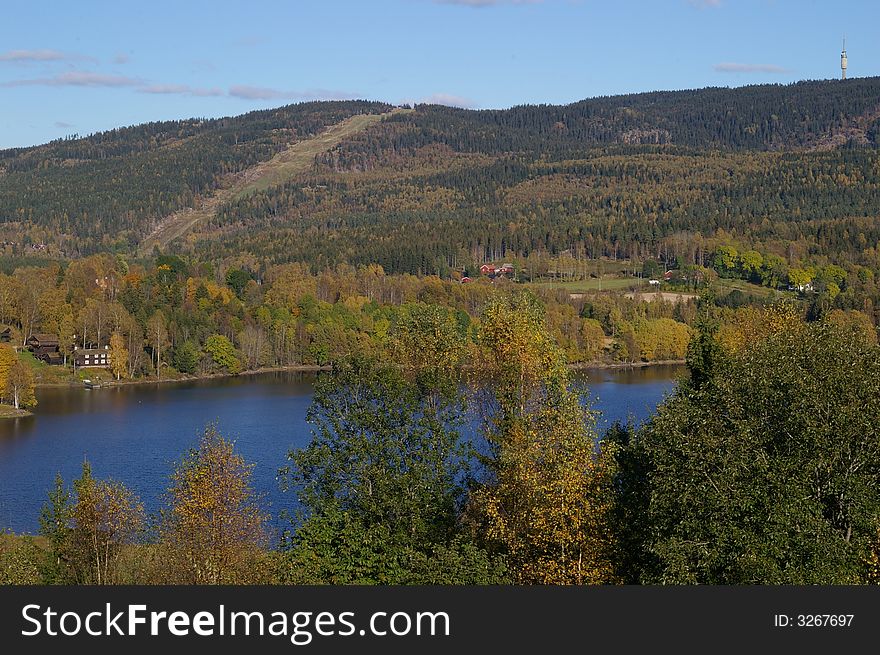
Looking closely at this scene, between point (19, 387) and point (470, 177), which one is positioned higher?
point (470, 177)

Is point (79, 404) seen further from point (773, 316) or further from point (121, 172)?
point (121, 172)

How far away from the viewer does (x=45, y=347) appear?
199 feet

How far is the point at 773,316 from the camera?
23.6 m

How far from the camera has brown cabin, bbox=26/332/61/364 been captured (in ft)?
195

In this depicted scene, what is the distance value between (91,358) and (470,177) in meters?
89.5

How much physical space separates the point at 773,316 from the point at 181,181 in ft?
435

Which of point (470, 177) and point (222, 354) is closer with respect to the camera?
point (222, 354)

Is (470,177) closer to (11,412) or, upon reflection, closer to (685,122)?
(685,122)

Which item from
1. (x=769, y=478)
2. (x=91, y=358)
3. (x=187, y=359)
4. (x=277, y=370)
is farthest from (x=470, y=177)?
(x=769, y=478)

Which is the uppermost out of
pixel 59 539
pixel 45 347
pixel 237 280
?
pixel 237 280

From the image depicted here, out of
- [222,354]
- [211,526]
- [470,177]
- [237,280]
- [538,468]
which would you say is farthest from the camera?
[470,177]

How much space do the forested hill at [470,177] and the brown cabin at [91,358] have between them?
3204 cm

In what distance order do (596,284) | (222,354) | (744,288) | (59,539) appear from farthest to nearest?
(596,284) < (744,288) < (222,354) < (59,539)

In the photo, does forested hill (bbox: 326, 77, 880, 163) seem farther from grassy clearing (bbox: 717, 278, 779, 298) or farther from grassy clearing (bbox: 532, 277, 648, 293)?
grassy clearing (bbox: 717, 278, 779, 298)
